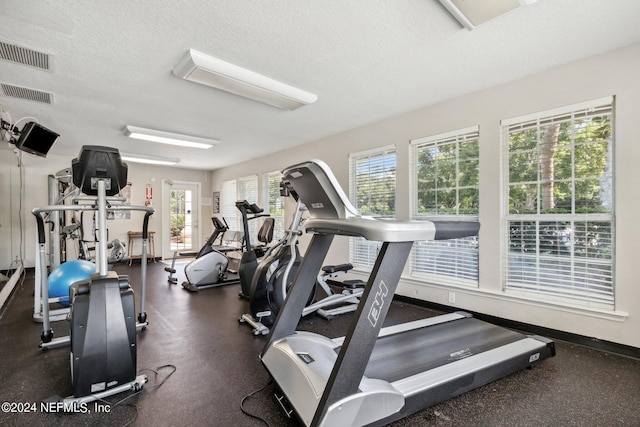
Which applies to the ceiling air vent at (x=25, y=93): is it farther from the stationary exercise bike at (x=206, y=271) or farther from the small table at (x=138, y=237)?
the small table at (x=138, y=237)

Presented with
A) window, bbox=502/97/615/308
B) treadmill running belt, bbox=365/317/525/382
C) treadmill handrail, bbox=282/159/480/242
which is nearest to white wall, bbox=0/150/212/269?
treadmill handrail, bbox=282/159/480/242

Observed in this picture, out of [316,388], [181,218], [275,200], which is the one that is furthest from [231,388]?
[181,218]

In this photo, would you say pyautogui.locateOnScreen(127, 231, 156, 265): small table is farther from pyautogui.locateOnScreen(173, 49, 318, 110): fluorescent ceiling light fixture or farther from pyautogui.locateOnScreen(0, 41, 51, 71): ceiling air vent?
pyautogui.locateOnScreen(173, 49, 318, 110): fluorescent ceiling light fixture

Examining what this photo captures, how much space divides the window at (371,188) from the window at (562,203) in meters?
1.46

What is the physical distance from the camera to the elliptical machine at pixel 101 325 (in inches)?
69.5

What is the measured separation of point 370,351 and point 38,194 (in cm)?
779

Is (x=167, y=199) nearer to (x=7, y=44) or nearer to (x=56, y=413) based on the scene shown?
(x=7, y=44)

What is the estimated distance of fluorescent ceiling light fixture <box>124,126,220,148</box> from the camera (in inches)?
174

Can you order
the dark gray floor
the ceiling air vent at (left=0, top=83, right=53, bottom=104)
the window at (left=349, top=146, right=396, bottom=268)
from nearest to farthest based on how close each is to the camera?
the dark gray floor < the ceiling air vent at (left=0, top=83, right=53, bottom=104) < the window at (left=349, top=146, right=396, bottom=268)

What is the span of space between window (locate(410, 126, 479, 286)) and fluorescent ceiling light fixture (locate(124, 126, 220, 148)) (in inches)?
140

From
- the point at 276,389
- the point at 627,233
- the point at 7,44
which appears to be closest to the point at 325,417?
the point at 276,389

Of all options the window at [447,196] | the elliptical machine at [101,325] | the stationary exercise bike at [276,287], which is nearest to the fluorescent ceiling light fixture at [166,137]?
the stationary exercise bike at [276,287]

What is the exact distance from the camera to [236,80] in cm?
271

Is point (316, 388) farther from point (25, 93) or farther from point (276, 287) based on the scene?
point (25, 93)
